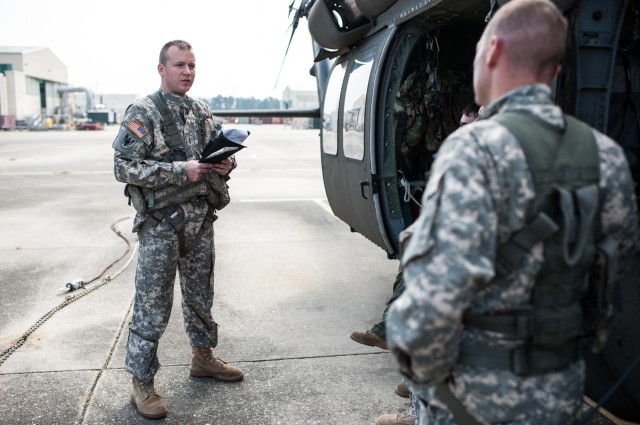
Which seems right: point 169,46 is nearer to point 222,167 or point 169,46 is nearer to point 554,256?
point 222,167

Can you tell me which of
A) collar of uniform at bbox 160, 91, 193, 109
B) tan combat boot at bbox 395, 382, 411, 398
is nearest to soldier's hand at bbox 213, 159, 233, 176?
collar of uniform at bbox 160, 91, 193, 109

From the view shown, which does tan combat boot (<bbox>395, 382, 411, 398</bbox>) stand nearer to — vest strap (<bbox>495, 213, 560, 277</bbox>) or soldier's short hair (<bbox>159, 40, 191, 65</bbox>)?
vest strap (<bbox>495, 213, 560, 277</bbox>)

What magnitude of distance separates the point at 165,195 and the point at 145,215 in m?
Result: 0.15

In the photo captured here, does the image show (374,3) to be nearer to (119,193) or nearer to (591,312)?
(591,312)

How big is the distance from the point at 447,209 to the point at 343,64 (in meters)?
3.90

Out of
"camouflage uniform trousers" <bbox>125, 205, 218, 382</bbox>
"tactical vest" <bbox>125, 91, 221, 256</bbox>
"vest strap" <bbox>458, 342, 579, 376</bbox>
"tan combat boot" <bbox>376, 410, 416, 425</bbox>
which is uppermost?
"tactical vest" <bbox>125, 91, 221, 256</bbox>

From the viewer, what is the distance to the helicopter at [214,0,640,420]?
249 centimetres

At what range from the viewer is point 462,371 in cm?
160

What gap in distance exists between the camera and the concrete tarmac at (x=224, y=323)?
10.9 ft

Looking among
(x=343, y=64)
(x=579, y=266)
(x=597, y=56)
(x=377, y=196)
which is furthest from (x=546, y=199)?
(x=343, y=64)

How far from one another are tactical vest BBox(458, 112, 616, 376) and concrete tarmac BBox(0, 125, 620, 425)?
175cm

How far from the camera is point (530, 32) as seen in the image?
151 cm

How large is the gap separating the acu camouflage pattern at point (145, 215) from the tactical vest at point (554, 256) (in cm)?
208

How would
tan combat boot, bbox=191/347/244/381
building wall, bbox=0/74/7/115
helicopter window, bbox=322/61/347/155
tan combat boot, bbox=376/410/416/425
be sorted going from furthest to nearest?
building wall, bbox=0/74/7/115 < helicopter window, bbox=322/61/347/155 < tan combat boot, bbox=191/347/244/381 < tan combat boot, bbox=376/410/416/425
